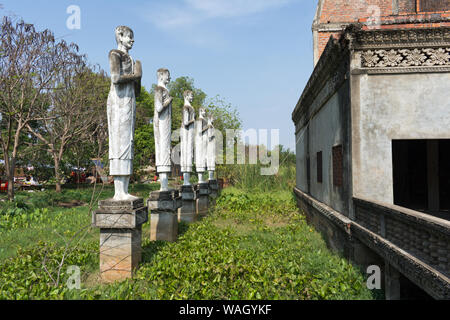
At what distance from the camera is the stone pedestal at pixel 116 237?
4.53 meters

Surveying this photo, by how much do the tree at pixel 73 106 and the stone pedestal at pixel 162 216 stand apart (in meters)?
11.0

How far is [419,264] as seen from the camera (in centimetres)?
305

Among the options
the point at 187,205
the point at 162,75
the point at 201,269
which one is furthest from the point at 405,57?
the point at 187,205

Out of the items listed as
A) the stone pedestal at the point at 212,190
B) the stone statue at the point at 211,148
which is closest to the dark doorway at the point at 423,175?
the stone statue at the point at 211,148

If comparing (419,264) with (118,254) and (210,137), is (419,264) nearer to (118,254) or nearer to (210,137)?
(118,254)

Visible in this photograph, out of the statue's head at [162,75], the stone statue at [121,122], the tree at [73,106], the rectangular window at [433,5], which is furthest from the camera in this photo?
the tree at [73,106]

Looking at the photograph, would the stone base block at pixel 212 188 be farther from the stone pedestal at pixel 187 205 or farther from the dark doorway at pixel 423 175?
the dark doorway at pixel 423 175

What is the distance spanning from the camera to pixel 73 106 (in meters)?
17.0

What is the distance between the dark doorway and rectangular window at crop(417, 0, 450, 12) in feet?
11.6

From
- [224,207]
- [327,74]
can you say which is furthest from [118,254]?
[224,207]

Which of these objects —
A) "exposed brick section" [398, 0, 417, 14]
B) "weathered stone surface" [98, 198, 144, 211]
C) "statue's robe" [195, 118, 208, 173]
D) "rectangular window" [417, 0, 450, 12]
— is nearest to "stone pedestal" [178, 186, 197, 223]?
"statue's robe" [195, 118, 208, 173]

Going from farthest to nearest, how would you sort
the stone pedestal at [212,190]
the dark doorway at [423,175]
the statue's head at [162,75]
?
the stone pedestal at [212,190], the dark doorway at [423,175], the statue's head at [162,75]

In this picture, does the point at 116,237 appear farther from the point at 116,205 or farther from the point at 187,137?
the point at 187,137
